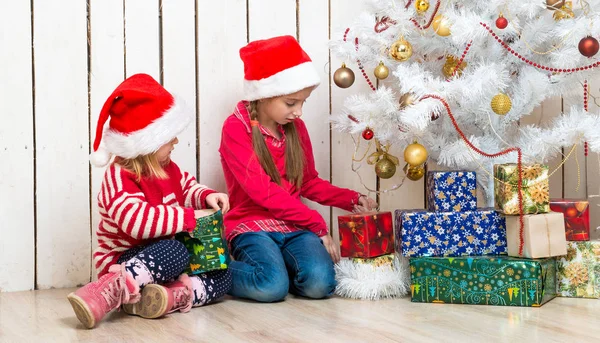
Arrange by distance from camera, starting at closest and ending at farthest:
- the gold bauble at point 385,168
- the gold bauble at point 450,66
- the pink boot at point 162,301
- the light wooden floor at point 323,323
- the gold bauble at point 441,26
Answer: the light wooden floor at point 323,323 < the pink boot at point 162,301 < the gold bauble at point 441,26 < the gold bauble at point 450,66 < the gold bauble at point 385,168

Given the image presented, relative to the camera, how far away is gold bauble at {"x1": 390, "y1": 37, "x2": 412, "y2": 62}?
189cm

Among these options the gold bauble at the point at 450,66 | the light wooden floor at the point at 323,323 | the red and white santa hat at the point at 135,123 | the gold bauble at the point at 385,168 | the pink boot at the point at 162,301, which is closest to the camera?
the light wooden floor at the point at 323,323

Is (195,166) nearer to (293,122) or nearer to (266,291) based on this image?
(293,122)

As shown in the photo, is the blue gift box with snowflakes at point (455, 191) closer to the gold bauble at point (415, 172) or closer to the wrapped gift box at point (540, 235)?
the wrapped gift box at point (540, 235)

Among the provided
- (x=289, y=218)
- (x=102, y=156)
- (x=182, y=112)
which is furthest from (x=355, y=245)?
(x=102, y=156)

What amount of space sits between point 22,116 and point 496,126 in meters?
1.28

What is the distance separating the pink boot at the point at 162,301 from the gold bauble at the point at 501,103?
0.86 m

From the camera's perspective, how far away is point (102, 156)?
1.79m

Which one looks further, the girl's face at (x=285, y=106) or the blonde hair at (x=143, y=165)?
the girl's face at (x=285, y=106)

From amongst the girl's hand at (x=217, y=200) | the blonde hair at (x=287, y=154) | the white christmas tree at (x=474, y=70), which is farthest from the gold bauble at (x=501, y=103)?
the girl's hand at (x=217, y=200)

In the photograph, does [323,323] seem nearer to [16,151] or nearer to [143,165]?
[143,165]

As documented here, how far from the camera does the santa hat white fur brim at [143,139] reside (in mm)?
1748


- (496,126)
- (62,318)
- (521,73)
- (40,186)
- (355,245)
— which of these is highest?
(521,73)

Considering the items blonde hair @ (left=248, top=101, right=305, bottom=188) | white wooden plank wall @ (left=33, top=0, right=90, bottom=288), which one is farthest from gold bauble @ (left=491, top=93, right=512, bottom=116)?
white wooden plank wall @ (left=33, top=0, right=90, bottom=288)
